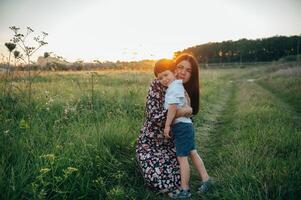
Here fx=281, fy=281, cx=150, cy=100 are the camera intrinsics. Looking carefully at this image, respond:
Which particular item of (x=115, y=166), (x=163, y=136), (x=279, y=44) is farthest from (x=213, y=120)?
(x=279, y=44)

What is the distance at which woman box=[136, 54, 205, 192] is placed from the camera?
157 inches

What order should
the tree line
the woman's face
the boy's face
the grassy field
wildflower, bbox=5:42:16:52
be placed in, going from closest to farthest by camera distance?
the grassy field, wildflower, bbox=5:42:16:52, the boy's face, the woman's face, the tree line

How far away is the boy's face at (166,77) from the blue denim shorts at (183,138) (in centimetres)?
62

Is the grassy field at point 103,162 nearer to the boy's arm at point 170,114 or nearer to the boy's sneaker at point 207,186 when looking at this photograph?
the boy's sneaker at point 207,186

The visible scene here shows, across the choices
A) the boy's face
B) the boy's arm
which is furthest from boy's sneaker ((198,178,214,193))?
the boy's face

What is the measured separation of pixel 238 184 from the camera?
334 cm

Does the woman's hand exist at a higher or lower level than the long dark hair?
lower

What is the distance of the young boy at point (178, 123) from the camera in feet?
12.6

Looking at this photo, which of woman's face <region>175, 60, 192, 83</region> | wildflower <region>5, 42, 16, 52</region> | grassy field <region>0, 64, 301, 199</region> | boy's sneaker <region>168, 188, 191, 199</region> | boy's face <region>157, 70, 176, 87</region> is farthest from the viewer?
woman's face <region>175, 60, 192, 83</region>

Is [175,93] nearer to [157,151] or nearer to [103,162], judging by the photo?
[157,151]

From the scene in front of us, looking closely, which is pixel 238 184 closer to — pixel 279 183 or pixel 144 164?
pixel 279 183

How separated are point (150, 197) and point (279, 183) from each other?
5.31 feet

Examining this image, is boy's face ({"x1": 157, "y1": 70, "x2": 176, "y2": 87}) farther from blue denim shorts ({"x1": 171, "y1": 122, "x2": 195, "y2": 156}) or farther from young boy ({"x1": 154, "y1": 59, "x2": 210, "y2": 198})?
blue denim shorts ({"x1": 171, "y1": 122, "x2": 195, "y2": 156})

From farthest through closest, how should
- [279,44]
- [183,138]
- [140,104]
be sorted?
[279,44] → [140,104] → [183,138]
